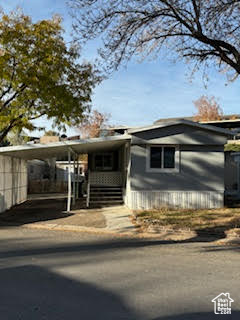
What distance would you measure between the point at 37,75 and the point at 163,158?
665cm

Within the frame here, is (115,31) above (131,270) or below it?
above

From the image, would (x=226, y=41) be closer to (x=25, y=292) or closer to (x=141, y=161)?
(x=141, y=161)

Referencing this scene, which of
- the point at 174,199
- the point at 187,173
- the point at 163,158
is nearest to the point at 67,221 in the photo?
the point at 174,199

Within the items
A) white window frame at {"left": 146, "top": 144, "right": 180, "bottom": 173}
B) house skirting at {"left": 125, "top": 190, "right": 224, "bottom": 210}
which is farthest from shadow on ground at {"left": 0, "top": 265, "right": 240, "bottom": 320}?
white window frame at {"left": 146, "top": 144, "right": 180, "bottom": 173}

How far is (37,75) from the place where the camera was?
46.2 ft

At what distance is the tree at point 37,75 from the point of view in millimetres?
13617

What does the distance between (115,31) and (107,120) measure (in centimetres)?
3857

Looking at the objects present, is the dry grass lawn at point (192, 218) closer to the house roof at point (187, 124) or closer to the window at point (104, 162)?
the house roof at point (187, 124)

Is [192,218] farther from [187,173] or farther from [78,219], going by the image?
[78,219]

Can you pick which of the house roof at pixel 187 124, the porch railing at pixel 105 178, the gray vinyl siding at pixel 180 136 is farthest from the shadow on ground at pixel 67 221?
the porch railing at pixel 105 178

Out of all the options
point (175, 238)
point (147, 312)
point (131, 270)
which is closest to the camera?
point (147, 312)

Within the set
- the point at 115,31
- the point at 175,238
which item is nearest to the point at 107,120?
the point at 115,31

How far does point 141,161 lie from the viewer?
14.4 m

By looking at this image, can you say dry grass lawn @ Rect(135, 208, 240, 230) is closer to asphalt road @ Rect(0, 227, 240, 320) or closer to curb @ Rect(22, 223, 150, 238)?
curb @ Rect(22, 223, 150, 238)
